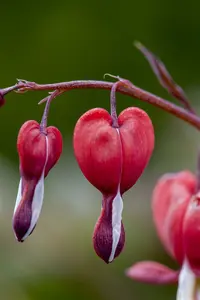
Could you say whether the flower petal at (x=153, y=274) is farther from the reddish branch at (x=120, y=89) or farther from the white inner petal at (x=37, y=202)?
the white inner petal at (x=37, y=202)

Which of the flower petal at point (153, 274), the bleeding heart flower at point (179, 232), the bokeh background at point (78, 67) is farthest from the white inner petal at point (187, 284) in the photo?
the bokeh background at point (78, 67)

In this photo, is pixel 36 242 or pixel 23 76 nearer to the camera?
pixel 36 242

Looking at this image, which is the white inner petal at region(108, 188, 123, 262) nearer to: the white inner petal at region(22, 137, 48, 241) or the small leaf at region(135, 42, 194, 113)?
the white inner petal at region(22, 137, 48, 241)

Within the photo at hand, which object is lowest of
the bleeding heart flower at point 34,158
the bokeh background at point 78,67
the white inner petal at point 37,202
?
the white inner petal at point 37,202

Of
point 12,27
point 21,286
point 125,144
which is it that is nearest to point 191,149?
point 12,27

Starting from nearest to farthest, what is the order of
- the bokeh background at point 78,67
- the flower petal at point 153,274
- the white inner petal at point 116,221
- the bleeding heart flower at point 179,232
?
1. the white inner petal at point 116,221
2. the bleeding heart flower at point 179,232
3. the flower petal at point 153,274
4. the bokeh background at point 78,67

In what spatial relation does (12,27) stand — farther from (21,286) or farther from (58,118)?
(21,286)

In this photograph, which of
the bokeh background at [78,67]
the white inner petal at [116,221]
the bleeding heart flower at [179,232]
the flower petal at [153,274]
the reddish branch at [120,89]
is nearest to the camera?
the white inner petal at [116,221]

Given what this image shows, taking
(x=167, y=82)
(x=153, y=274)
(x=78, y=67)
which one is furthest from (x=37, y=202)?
(x=78, y=67)
